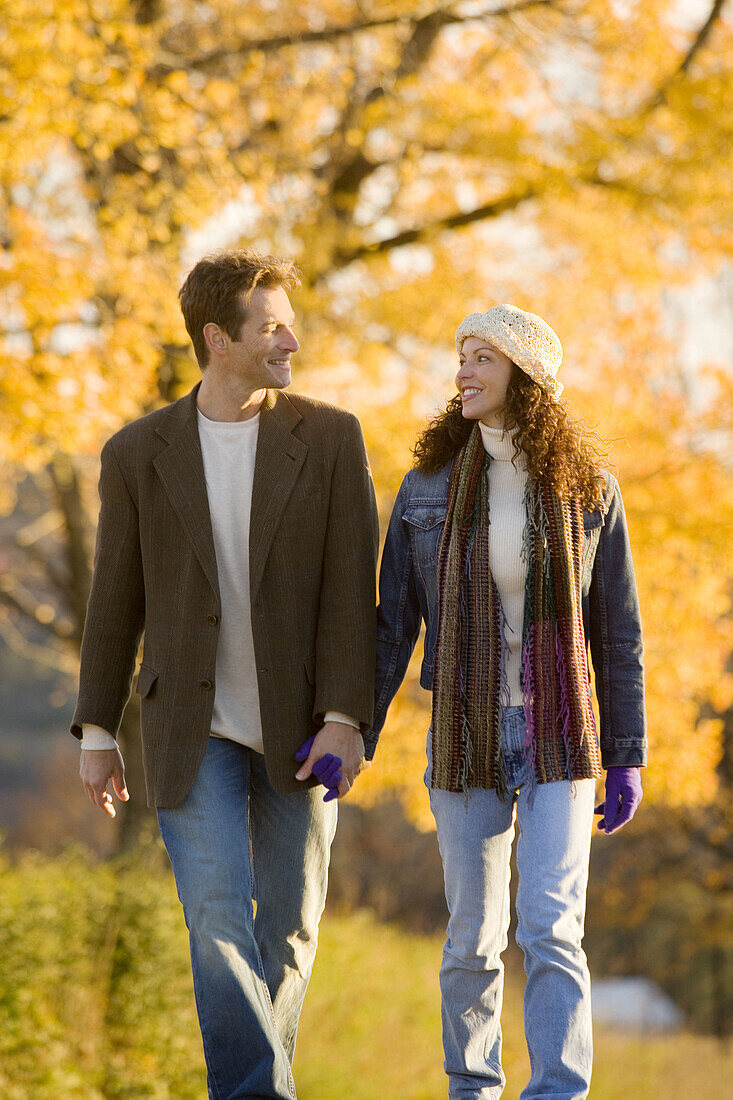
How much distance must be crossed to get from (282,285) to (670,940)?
15.7m

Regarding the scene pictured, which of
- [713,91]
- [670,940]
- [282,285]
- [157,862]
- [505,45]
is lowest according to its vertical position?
[670,940]

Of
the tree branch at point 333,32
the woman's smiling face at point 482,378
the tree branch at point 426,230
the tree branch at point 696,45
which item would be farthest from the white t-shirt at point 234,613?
the tree branch at point 696,45

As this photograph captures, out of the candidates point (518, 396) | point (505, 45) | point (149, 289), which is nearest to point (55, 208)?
point (149, 289)

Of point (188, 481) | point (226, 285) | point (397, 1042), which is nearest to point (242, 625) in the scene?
point (188, 481)

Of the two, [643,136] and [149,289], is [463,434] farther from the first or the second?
[643,136]

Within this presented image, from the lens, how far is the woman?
8.87 feet

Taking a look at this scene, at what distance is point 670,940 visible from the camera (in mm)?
16656

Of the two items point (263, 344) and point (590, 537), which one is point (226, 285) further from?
point (590, 537)

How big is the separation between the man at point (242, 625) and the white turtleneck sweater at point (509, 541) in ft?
1.07

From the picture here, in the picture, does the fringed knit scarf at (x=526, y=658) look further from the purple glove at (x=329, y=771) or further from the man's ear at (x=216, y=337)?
the man's ear at (x=216, y=337)

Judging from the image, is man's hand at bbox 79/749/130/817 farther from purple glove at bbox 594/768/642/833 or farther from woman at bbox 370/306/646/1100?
purple glove at bbox 594/768/642/833

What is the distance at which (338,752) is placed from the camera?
2.87m

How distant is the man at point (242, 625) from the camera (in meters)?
2.85

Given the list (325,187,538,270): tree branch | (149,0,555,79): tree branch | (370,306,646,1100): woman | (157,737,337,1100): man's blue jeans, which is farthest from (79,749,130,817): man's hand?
(325,187,538,270): tree branch
